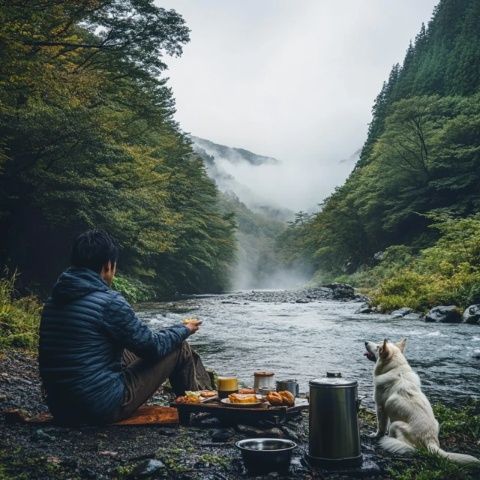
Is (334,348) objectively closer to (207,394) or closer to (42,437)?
(207,394)

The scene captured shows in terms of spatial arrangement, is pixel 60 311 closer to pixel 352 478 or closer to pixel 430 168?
pixel 352 478

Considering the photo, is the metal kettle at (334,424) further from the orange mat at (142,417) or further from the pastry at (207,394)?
the orange mat at (142,417)

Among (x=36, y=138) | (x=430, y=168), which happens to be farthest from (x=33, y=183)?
(x=430, y=168)

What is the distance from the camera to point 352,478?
3.85 metres

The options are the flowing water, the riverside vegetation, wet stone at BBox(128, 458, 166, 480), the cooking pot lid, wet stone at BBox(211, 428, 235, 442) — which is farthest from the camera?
the riverside vegetation

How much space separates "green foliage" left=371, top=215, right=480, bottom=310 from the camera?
18052 mm

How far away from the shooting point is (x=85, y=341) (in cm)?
412

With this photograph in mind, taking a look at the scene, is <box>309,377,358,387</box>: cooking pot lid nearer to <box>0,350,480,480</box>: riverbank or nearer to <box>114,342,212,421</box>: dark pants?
<box>0,350,480,480</box>: riverbank

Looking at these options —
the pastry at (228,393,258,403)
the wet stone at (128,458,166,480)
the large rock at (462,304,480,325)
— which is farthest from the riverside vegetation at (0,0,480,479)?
the large rock at (462,304,480,325)

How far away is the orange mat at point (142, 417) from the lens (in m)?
4.54

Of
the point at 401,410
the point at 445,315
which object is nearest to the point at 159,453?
the point at 401,410

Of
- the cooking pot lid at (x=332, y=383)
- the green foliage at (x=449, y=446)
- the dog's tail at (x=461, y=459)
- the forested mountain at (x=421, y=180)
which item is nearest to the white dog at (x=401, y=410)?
the dog's tail at (x=461, y=459)

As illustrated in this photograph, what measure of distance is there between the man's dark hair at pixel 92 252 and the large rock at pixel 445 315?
45.7ft

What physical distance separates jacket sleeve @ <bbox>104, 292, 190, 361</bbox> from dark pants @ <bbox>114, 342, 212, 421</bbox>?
0.26 metres
